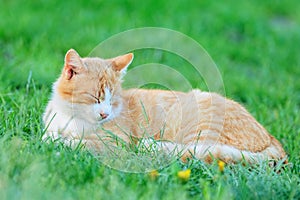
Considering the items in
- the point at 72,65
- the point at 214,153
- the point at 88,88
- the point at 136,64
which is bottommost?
the point at 136,64

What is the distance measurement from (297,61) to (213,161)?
3.77 meters

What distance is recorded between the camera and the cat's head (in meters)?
3.91

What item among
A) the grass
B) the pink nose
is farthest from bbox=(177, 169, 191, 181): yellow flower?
the pink nose

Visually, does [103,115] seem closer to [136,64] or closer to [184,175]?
[184,175]

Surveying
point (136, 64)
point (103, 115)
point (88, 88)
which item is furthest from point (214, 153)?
point (136, 64)

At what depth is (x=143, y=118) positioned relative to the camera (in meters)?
4.23

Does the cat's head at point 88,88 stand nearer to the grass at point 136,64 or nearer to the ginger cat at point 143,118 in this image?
the ginger cat at point 143,118

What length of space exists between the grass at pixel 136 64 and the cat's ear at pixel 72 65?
0.40m

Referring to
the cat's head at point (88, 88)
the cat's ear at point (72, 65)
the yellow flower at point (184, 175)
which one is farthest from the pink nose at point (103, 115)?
the yellow flower at point (184, 175)

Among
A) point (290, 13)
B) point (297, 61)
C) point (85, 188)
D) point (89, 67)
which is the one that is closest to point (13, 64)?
point (89, 67)

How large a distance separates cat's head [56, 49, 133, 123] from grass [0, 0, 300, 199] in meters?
0.31

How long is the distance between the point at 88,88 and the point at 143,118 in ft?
1.75

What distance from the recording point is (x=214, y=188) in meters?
3.34

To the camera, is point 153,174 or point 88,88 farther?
point 88,88
